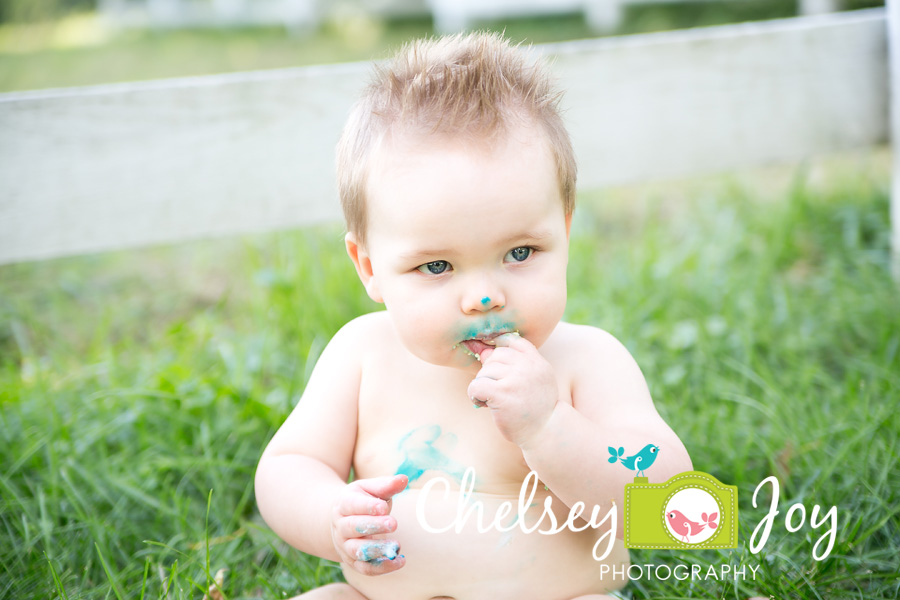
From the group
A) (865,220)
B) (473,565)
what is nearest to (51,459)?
(473,565)

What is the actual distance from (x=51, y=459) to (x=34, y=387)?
0.46 meters

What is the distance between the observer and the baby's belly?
1350mm

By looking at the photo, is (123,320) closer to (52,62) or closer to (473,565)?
(473,565)

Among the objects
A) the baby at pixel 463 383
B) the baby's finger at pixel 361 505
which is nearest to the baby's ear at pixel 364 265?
the baby at pixel 463 383

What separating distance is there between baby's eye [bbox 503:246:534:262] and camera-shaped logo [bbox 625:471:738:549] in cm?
41

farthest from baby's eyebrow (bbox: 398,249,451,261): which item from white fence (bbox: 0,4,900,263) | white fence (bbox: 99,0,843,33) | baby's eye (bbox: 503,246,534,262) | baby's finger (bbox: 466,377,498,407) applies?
white fence (bbox: 99,0,843,33)


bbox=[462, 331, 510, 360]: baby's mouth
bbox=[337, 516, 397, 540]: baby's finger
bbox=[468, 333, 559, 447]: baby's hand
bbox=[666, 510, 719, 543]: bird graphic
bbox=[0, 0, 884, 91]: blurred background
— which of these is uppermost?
bbox=[0, 0, 884, 91]: blurred background

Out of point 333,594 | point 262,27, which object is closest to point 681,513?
point 333,594

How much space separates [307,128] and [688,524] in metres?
1.64

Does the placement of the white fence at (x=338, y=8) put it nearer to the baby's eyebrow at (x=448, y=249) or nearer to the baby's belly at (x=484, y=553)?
the baby's eyebrow at (x=448, y=249)

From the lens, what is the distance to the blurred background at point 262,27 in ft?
24.0

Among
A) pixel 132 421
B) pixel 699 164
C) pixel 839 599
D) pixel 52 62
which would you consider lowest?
pixel 839 599

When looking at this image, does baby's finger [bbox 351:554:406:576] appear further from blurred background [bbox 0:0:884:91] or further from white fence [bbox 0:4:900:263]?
blurred background [bbox 0:0:884:91]

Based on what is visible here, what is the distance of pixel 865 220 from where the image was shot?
3107 mm
